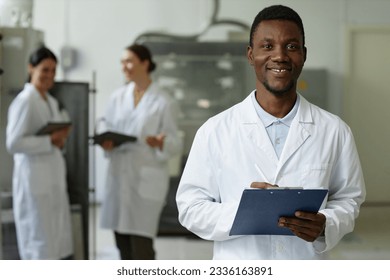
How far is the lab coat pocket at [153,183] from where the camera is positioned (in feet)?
9.13

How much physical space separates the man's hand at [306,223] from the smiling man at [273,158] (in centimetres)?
6

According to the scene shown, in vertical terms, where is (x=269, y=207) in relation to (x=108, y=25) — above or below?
below

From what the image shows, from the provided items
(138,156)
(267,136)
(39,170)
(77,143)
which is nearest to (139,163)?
(138,156)

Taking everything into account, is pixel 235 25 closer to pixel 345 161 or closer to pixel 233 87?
pixel 233 87

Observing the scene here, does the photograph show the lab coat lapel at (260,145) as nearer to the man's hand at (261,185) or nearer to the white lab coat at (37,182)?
the man's hand at (261,185)

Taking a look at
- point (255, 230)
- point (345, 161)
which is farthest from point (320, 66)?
point (255, 230)

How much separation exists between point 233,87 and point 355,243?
29.8 inches

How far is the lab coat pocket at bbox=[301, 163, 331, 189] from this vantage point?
1.80 m

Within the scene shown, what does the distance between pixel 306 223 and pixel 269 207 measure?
4.0 inches

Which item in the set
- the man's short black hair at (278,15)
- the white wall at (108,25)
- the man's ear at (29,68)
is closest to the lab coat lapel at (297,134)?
the man's short black hair at (278,15)

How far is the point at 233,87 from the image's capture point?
2.66 m

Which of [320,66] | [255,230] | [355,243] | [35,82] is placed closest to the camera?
[255,230]

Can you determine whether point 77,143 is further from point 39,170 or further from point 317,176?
point 317,176

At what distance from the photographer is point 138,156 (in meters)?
2.78
